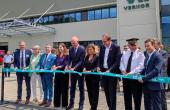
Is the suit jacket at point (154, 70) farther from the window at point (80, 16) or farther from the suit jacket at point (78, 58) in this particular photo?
the window at point (80, 16)

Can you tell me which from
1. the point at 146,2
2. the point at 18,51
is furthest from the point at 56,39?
the point at 18,51

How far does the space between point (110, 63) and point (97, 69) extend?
0.41m

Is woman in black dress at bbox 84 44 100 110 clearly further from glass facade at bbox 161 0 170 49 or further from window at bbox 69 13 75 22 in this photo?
window at bbox 69 13 75 22

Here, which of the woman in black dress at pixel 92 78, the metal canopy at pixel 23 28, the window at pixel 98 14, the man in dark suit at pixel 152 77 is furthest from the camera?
the metal canopy at pixel 23 28

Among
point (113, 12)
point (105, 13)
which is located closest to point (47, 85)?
point (113, 12)

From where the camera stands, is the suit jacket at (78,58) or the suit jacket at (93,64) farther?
the suit jacket at (78,58)

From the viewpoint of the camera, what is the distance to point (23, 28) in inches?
1363

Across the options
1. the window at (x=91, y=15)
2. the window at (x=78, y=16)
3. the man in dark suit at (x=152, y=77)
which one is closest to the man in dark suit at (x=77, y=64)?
the man in dark suit at (x=152, y=77)

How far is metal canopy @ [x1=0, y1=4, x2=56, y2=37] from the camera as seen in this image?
32319 mm

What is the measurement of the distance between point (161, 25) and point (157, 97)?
64.7 ft

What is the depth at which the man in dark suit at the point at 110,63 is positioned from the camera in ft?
26.2

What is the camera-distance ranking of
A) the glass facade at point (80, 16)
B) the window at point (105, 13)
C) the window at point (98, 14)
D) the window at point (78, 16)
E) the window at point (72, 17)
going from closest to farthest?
the glass facade at point (80, 16) → the window at point (105, 13) → the window at point (98, 14) → the window at point (78, 16) → the window at point (72, 17)

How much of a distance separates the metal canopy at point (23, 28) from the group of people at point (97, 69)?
21408mm

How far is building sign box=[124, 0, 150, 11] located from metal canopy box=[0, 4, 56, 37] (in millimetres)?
9898
